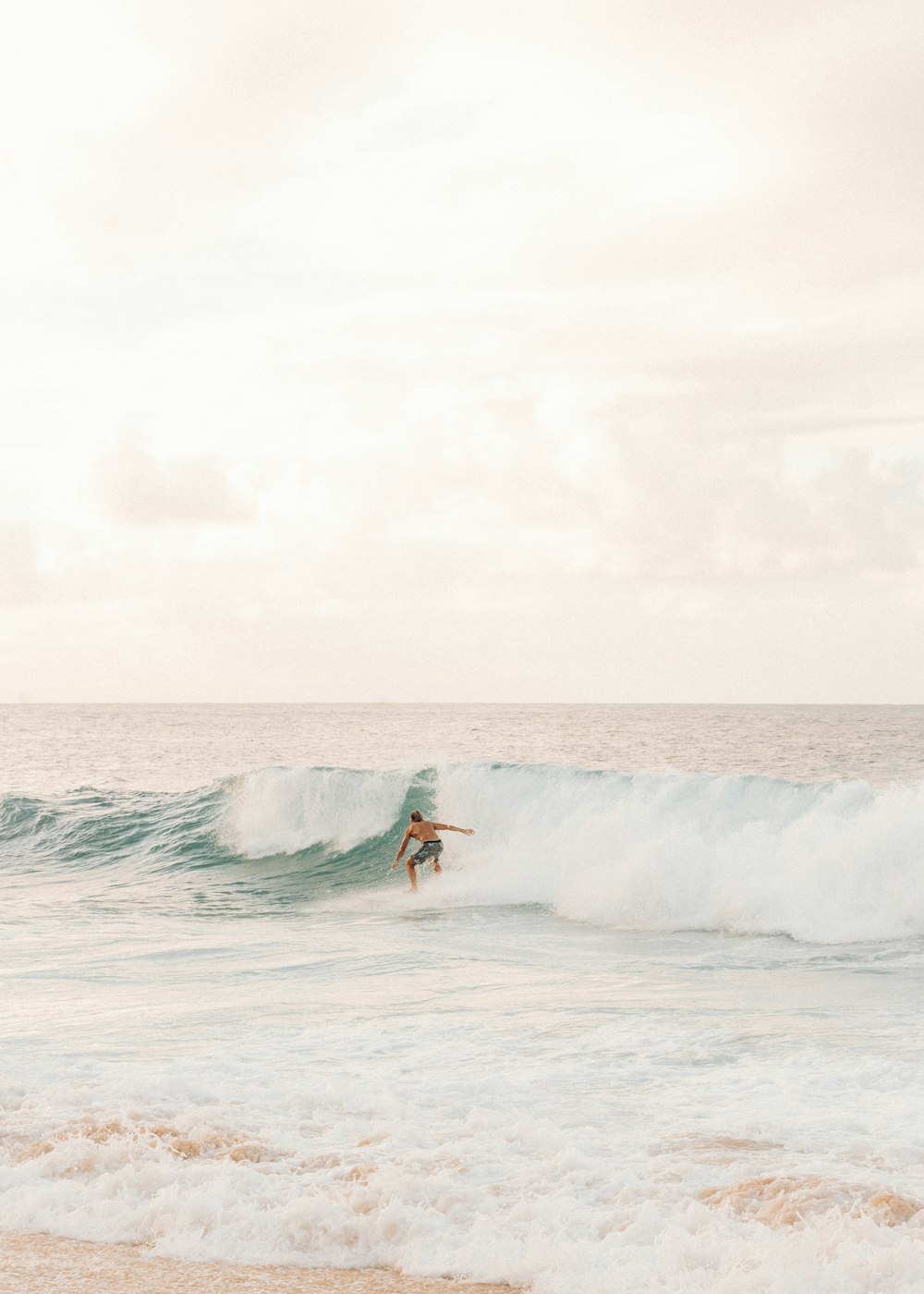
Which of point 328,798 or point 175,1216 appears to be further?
point 328,798

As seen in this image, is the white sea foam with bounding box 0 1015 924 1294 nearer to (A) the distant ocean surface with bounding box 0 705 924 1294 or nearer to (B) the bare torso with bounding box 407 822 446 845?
(A) the distant ocean surface with bounding box 0 705 924 1294

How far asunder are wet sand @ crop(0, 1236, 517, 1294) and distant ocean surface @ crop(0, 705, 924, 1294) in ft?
0.35

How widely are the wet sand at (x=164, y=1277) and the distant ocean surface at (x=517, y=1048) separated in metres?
0.11

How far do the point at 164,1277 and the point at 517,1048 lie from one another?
3671 mm

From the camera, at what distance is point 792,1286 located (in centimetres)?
404

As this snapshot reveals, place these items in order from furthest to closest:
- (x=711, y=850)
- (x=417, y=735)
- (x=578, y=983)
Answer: (x=417, y=735) → (x=711, y=850) → (x=578, y=983)

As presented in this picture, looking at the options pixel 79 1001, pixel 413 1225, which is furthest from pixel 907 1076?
pixel 79 1001

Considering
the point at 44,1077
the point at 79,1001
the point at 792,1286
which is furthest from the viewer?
the point at 79,1001

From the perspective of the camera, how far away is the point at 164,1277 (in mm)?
4230

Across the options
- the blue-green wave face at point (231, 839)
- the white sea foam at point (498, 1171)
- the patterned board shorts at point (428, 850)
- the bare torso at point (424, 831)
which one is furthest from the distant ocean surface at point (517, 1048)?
the bare torso at point (424, 831)

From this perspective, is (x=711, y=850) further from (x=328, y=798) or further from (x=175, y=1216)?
(x=175, y=1216)

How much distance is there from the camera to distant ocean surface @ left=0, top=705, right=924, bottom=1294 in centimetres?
457

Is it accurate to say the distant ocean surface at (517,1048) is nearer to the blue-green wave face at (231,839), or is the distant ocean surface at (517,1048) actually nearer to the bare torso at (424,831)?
the blue-green wave face at (231,839)

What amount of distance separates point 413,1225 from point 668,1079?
264 cm
